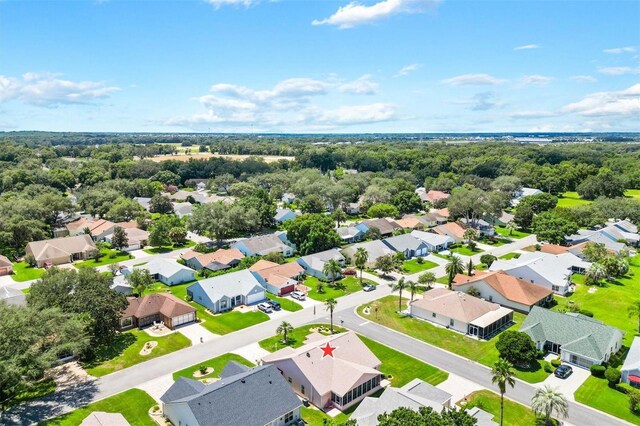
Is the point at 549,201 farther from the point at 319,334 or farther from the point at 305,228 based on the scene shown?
the point at 319,334

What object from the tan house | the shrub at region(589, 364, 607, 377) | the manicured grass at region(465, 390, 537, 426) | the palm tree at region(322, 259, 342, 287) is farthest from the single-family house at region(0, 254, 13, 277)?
the shrub at region(589, 364, 607, 377)

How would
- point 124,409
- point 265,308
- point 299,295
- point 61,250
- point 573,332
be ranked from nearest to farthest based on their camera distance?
1. point 124,409
2. point 573,332
3. point 265,308
4. point 299,295
5. point 61,250

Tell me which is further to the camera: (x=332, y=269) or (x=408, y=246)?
(x=408, y=246)

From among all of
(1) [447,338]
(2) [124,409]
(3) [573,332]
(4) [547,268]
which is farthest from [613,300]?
(2) [124,409]

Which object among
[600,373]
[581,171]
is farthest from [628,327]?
[581,171]

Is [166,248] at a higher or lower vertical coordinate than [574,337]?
lower

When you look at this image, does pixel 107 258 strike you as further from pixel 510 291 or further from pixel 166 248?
pixel 510 291
